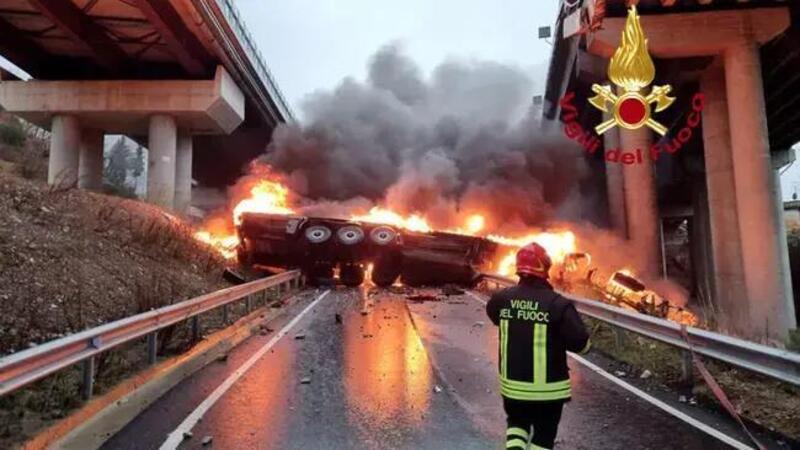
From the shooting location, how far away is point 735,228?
23.3 meters

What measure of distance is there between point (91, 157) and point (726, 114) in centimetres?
2824

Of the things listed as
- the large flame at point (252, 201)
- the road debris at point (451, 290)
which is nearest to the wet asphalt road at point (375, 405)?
the road debris at point (451, 290)

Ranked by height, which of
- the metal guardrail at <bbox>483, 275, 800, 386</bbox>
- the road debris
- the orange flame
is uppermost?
the orange flame

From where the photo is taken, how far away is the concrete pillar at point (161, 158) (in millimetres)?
27234

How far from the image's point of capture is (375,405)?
5863 mm

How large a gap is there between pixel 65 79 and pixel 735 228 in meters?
28.7

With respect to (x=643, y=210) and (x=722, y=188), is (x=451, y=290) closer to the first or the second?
(x=722, y=188)

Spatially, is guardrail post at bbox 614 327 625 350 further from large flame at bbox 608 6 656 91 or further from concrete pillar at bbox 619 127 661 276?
concrete pillar at bbox 619 127 661 276

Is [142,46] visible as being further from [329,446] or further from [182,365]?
[329,446]

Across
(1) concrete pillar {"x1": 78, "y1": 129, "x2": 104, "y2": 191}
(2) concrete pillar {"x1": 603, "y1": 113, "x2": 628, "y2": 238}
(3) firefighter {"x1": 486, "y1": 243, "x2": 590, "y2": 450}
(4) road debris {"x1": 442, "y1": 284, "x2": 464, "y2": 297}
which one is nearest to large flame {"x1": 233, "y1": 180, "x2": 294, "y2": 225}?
(4) road debris {"x1": 442, "y1": 284, "x2": 464, "y2": 297}

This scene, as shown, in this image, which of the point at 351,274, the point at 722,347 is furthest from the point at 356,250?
the point at 722,347

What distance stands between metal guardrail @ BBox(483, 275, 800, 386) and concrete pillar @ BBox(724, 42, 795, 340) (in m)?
13.9

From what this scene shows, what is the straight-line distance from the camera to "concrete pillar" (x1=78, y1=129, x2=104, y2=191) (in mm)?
30359

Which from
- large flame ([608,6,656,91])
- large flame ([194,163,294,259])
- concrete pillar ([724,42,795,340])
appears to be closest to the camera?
large flame ([608,6,656,91])
